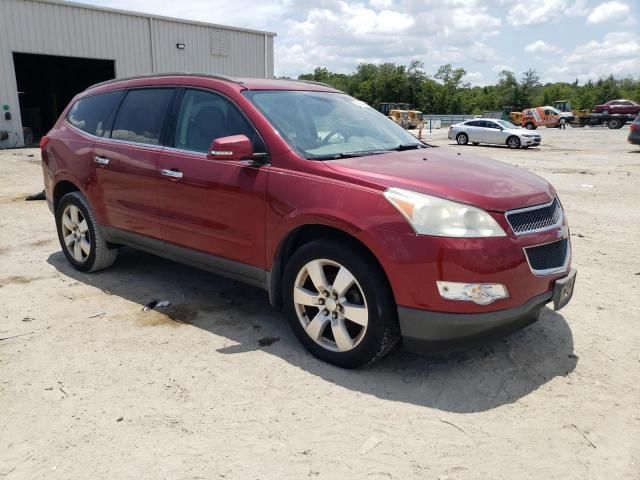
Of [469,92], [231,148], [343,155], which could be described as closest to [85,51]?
[231,148]

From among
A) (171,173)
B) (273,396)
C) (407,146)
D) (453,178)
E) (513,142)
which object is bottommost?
(273,396)

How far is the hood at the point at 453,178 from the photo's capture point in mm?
3033

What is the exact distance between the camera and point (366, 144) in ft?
13.0

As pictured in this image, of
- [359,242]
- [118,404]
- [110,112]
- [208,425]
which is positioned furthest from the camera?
[110,112]

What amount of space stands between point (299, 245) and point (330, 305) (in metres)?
0.48

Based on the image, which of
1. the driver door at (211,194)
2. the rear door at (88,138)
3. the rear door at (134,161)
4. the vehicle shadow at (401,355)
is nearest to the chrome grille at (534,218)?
the vehicle shadow at (401,355)

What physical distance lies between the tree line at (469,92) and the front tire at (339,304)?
255 ft

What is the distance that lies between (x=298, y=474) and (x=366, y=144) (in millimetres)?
2356

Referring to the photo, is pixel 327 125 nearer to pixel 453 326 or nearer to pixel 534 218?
pixel 534 218

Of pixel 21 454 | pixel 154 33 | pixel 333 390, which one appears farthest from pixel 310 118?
pixel 154 33

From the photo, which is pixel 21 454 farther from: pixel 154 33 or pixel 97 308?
pixel 154 33

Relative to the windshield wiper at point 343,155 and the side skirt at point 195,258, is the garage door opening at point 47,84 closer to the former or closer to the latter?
the side skirt at point 195,258

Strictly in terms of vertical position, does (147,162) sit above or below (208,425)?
above

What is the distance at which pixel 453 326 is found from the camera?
293cm
